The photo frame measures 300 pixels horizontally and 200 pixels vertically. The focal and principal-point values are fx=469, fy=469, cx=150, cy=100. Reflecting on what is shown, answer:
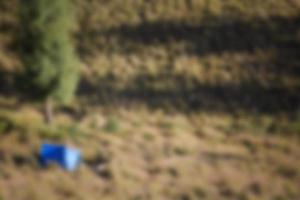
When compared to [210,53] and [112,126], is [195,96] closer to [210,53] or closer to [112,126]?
[210,53]

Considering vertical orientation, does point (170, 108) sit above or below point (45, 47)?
below

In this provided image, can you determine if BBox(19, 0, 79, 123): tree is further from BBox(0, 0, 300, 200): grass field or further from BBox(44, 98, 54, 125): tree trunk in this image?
BBox(0, 0, 300, 200): grass field

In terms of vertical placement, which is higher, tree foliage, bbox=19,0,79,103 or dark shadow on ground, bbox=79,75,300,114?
tree foliage, bbox=19,0,79,103

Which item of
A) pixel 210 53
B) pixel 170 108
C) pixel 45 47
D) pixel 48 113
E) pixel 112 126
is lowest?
pixel 170 108

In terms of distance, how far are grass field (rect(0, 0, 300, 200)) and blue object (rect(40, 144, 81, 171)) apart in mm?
434

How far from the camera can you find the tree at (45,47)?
2203cm

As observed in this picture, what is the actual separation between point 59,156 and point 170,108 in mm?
9846

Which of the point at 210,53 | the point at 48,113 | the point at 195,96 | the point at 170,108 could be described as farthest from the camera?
the point at 210,53

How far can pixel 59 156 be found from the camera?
64.8ft

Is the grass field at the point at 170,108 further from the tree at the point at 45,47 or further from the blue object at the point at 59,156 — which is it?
Answer: the tree at the point at 45,47

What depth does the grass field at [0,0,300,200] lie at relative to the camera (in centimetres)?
1983

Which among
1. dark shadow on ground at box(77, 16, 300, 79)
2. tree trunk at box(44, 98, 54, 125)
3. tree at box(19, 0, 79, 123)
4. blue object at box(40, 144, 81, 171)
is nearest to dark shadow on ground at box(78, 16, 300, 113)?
dark shadow on ground at box(77, 16, 300, 79)

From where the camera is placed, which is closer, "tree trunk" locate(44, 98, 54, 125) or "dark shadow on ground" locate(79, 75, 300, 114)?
"tree trunk" locate(44, 98, 54, 125)

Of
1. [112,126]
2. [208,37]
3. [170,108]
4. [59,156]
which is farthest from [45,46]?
[208,37]
